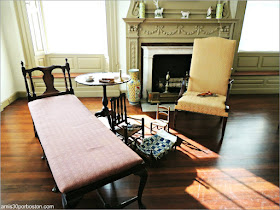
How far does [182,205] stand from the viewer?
154cm

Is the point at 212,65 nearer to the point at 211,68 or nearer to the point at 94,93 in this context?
the point at 211,68

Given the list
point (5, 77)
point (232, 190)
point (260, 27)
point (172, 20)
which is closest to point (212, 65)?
point (172, 20)

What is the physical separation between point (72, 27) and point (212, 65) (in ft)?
9.53

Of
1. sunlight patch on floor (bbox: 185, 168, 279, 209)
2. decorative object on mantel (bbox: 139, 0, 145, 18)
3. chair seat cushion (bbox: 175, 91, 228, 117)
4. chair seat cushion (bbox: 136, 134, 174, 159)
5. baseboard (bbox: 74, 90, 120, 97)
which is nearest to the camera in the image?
sunlight patch on floor (bbox: 185, 168, 279, 209)

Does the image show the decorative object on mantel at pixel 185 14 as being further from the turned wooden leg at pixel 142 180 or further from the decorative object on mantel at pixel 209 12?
the turned wooden leg at pixel 142 180

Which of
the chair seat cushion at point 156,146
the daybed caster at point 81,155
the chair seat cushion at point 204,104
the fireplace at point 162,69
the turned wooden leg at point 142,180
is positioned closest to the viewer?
the daybed caster at point 81,155

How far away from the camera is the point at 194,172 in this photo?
1.90 meters

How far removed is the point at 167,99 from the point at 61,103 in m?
2.02

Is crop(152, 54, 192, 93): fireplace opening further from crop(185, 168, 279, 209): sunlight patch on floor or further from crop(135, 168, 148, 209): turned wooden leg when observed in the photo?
crop(135, 168, 148, 209): turned wooden leg

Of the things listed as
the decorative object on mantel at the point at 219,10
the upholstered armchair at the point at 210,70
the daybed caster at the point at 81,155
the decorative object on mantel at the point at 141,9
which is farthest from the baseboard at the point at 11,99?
the decorative object on mantel at the point at 219,10

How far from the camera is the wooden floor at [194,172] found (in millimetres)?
1583

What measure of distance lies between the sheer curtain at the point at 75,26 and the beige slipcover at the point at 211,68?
202 centimetres

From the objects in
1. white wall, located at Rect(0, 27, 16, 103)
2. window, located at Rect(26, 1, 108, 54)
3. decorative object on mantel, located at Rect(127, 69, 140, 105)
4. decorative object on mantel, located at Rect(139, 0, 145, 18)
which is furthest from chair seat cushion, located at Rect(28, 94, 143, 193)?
window, located at Rect(26, 1, 108, 54)

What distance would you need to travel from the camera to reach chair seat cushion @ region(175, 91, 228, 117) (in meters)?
2.41
